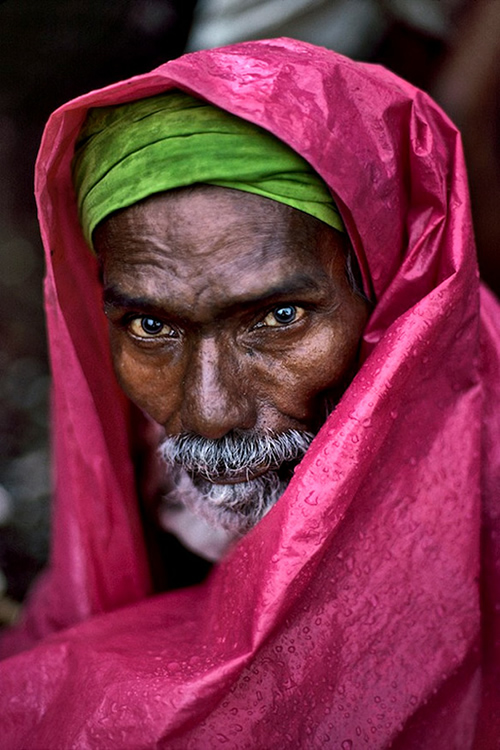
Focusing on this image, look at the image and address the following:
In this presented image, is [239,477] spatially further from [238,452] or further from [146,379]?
[146,379]

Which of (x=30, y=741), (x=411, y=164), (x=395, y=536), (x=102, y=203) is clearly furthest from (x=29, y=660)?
(x=411, y=164)

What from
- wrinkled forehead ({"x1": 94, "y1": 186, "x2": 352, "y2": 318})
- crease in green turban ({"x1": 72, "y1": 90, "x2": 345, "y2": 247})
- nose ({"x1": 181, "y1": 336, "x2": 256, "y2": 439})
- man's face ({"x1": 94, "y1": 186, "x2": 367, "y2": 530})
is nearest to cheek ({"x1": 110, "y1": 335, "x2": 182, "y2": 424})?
man's face ({"x1": 94, "y1": 186, "x2": 367, "y2": 530})

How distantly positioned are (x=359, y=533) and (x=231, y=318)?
0.52m

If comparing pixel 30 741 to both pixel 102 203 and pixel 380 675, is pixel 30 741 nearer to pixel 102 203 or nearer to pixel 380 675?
pixel 380 675

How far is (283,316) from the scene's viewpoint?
150 cm

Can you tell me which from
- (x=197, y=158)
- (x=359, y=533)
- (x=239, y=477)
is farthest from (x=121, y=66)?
(x=359, y=533)

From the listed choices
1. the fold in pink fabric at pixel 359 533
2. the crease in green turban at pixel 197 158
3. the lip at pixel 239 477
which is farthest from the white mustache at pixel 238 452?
the crease in green turban at pixel 197 158

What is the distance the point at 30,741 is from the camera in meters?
1.53

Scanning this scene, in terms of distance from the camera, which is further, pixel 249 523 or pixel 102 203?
pixel 249 523

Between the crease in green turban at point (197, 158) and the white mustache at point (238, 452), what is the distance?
0.49 meters

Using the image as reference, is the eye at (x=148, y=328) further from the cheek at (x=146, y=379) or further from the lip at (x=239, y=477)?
the lip at (x=239, y=477)

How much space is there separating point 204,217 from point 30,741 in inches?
47.0

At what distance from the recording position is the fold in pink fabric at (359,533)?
1372mm

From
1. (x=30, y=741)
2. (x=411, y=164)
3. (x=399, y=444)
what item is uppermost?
(x=411, y=164)
